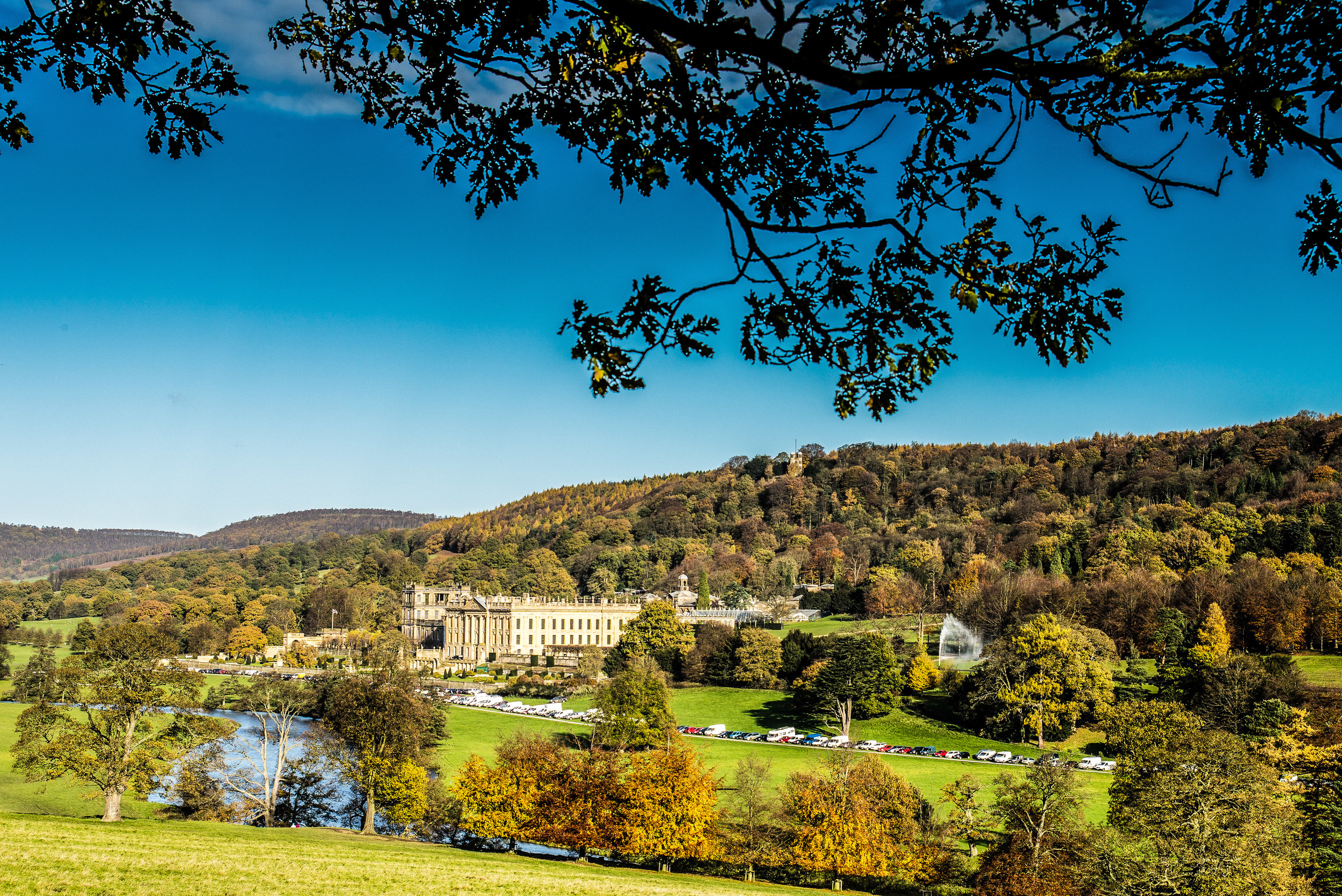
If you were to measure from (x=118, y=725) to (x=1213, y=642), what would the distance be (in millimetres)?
54873

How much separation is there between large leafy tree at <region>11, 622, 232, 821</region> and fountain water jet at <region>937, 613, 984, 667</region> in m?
48.7

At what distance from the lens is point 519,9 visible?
3.46 metres

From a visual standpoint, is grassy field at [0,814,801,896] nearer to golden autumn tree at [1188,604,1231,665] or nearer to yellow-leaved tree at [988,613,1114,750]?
yellow-leaved tree at [988,613,1114,750]

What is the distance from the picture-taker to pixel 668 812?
99.2 ft

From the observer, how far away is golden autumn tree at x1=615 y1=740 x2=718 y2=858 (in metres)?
29.9

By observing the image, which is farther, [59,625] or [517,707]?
[59,625]

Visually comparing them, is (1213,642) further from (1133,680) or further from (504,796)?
(504,796)

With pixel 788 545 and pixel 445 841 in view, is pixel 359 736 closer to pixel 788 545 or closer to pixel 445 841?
pixel 445 841

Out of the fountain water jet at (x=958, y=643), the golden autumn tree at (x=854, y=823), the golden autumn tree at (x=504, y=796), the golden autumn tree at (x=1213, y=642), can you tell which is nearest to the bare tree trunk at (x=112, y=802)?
the golden autumn tree at (x=504, y=796)

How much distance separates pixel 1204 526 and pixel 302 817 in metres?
82.8

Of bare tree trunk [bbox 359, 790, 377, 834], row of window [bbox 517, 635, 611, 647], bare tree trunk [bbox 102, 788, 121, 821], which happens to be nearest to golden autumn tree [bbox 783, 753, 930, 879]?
bare tree trunk [bbox 359, 790, 377, 834]

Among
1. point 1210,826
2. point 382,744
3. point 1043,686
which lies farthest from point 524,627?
point 1210,826

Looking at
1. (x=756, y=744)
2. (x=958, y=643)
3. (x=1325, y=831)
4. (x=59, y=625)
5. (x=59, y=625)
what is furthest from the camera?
(x=59, y=625)

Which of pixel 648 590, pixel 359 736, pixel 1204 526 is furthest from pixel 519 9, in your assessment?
pixel 648 590
